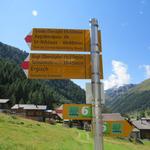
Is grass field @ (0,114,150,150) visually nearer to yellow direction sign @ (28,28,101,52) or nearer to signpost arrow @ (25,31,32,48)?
yellow direction sign @ (28,28,101,52)

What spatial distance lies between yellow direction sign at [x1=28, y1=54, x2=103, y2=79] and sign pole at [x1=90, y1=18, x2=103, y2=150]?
28cm

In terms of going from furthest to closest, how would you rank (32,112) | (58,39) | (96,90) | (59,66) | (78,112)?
(32,112)
(58,39)
(59,66)
(78,112)
(96,90)

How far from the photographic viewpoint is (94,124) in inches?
237

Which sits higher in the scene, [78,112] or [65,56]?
[65,56]

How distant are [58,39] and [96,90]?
1517 millimetres

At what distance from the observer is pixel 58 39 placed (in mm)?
6859

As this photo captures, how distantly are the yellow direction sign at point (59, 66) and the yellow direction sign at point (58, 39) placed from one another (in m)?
0.18

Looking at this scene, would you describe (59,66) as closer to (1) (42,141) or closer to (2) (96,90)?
(2) (96,90)

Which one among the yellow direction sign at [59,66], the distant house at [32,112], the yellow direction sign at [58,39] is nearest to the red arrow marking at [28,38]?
the yellow direction sign at [58,39]

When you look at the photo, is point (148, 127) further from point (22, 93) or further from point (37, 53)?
point (37, 53)

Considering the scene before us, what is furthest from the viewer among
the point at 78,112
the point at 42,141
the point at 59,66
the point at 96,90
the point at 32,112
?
the point at 32,112

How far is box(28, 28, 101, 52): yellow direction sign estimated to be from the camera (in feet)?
22.3

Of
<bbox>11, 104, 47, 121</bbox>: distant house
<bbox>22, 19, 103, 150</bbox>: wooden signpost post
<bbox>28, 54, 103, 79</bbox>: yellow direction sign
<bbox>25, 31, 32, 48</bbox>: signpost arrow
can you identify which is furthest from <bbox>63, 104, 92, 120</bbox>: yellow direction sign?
<bbox>11, 104, 47, 121</bbox>: distant house

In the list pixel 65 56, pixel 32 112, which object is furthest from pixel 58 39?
pixel 32 112
